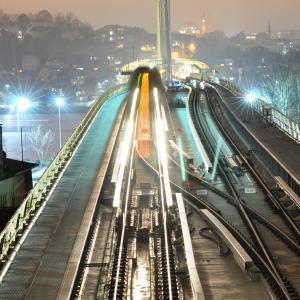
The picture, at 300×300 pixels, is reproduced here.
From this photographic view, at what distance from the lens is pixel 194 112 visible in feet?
73.8

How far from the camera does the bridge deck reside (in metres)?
7.10

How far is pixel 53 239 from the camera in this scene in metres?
8.88

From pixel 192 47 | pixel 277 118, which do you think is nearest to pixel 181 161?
pixel 277 118

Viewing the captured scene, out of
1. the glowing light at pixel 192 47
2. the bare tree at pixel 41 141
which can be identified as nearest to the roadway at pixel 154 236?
the bare tree at pixel 41 141

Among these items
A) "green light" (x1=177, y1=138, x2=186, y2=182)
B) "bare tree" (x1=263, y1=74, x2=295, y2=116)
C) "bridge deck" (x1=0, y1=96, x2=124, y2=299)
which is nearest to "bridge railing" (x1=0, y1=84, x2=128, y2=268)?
"bridge deck" (x1=0, y1=96, x2=124, y2=299)

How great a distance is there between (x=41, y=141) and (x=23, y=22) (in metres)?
79.3

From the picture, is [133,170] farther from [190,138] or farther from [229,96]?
[229,96]

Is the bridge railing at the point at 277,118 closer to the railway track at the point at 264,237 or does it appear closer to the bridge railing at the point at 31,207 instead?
the railway track at the point at 264,237

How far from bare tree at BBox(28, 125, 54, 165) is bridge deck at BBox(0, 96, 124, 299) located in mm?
20475

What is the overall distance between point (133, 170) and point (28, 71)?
220ft

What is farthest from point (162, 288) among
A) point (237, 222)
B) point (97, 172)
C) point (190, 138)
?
point (190, 138)

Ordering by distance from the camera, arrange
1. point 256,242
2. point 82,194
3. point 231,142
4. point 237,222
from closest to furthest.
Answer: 1. point 256,242
2. point 237,222
3. point 82,194
4. point 231,142

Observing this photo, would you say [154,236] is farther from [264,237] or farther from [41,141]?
[41,141]

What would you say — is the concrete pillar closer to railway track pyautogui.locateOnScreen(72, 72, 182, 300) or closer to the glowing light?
railway track pyautogui.locateOnScreen(72, 72, 182, 300)
